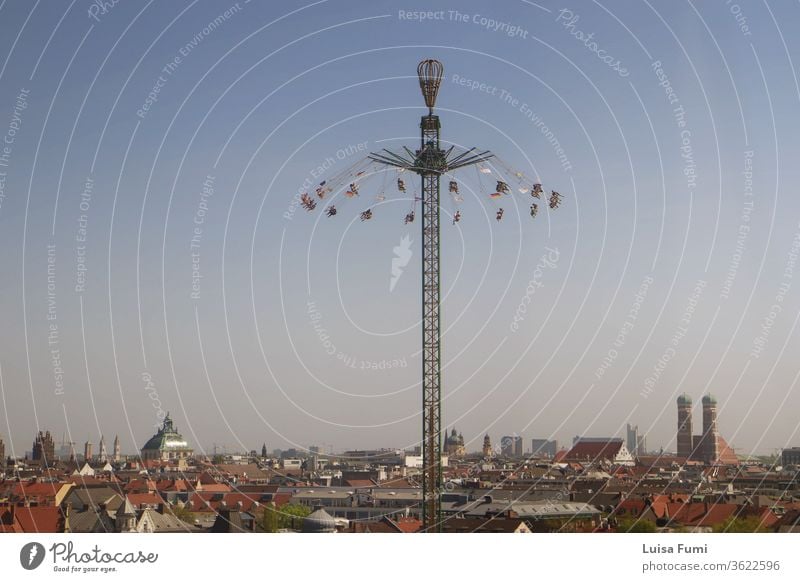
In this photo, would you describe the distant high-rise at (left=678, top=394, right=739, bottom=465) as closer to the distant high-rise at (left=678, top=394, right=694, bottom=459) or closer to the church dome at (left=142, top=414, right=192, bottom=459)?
the distant high-rise at (left=678, top=394, right=694, bottom=459)

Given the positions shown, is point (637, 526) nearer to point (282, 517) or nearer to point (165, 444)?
point (282, 517)

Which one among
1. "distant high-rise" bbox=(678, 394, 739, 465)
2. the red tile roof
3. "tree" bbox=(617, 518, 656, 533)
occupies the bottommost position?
"tree" bbox=(617, 518, 656, 533)

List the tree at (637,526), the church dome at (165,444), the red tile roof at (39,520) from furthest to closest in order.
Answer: the church dome at (165,444), the tree at (637,526), the red tile roof at (39,520)

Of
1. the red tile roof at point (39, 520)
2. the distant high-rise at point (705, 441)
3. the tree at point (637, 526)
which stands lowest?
the tree at point (637, 526)

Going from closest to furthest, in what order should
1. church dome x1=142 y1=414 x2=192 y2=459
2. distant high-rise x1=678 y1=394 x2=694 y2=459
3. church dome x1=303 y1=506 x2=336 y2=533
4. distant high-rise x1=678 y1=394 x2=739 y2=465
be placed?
1. church dome x1=303 y1=506 x2=336 y2=533
2. distant high-rise x1=678 y1=394 x2=739 y2=465
3. distant high-rise x1=678 y1=394 x2=694 y2=459
4. church dome x1=142 y1=414 x2=192 y2=459

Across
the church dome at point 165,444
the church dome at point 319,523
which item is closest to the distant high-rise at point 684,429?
the church dome at point 165,444

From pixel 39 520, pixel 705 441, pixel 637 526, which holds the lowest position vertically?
pixel 637 526

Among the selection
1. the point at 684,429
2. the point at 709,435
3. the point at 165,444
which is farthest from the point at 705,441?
the point at 165,444

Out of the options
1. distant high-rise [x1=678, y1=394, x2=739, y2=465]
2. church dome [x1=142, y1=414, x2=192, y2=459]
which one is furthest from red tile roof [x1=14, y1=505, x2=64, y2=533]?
church dome [x1=142, y1=414, x2=192, y2=459]

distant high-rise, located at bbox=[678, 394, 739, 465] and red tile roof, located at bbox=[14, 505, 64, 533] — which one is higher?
distant high-rise, located at bbox=[678, 394, 739, 465]

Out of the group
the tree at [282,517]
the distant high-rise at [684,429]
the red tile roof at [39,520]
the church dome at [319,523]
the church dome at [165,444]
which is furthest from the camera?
the church dome at [165,444]

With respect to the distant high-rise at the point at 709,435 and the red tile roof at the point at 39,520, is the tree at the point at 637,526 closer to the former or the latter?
the red tile roof at the point at 39,520
